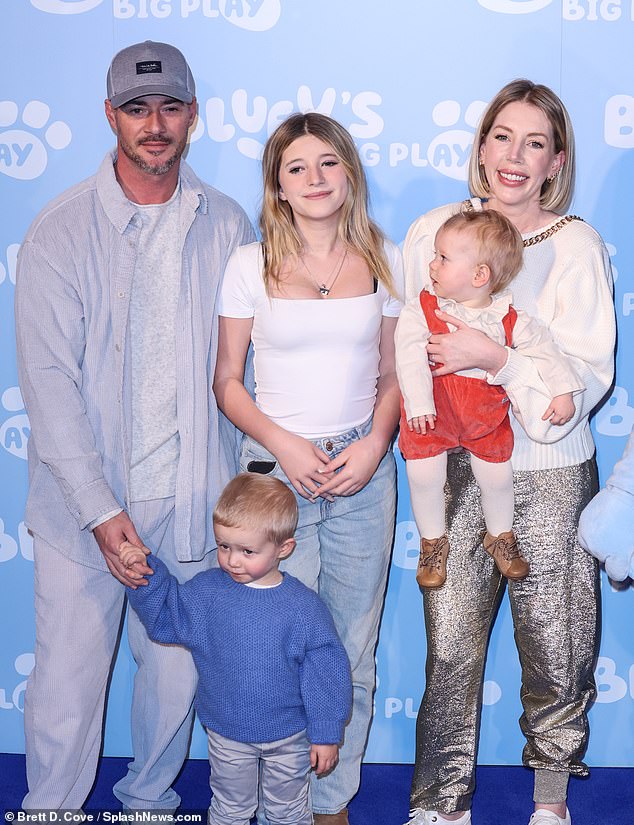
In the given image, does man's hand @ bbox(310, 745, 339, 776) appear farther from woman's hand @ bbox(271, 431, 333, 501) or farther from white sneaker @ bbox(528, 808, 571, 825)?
white sneaker @ bbox(528, 808, 571, 825)

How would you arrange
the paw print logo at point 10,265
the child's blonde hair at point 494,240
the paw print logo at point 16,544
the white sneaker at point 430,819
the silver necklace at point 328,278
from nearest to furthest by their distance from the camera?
the child's blonde hair at point 494,240, the silver necklace at point 328,278, the white sneaker at point 430,819, the paw print logo at point 10,265, the paw print logo at point 16,544

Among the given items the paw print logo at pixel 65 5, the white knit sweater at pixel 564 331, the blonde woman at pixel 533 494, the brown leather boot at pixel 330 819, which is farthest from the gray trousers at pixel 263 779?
the paw print logo at pixel 65 5

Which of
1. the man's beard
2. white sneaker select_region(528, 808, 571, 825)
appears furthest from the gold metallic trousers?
the man's beard

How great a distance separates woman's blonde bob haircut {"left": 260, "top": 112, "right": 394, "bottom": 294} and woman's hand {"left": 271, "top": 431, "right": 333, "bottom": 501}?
42 cm

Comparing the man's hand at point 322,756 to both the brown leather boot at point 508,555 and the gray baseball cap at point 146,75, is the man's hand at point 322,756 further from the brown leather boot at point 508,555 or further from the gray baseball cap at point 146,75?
the gray baseball cap at point 146,75

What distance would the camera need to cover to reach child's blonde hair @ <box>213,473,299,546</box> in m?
2.61

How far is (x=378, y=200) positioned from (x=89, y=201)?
94 cm

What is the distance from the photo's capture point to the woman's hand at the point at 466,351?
103 inches

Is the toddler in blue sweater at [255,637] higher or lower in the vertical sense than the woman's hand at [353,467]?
lower

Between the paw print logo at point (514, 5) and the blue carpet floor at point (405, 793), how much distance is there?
2476 millimetres

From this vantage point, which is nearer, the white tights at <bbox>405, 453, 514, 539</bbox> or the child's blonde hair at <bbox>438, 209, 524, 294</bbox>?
the child's blonde hair at <bbox>438, 209, 524, 294</bbox>

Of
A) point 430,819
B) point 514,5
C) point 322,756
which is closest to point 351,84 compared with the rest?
point 514,5

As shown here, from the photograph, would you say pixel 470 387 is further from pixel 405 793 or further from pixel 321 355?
pixel 405 793

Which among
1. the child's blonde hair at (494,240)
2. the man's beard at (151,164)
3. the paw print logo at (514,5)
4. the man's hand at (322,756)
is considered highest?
the paw print logo at (514,5)
